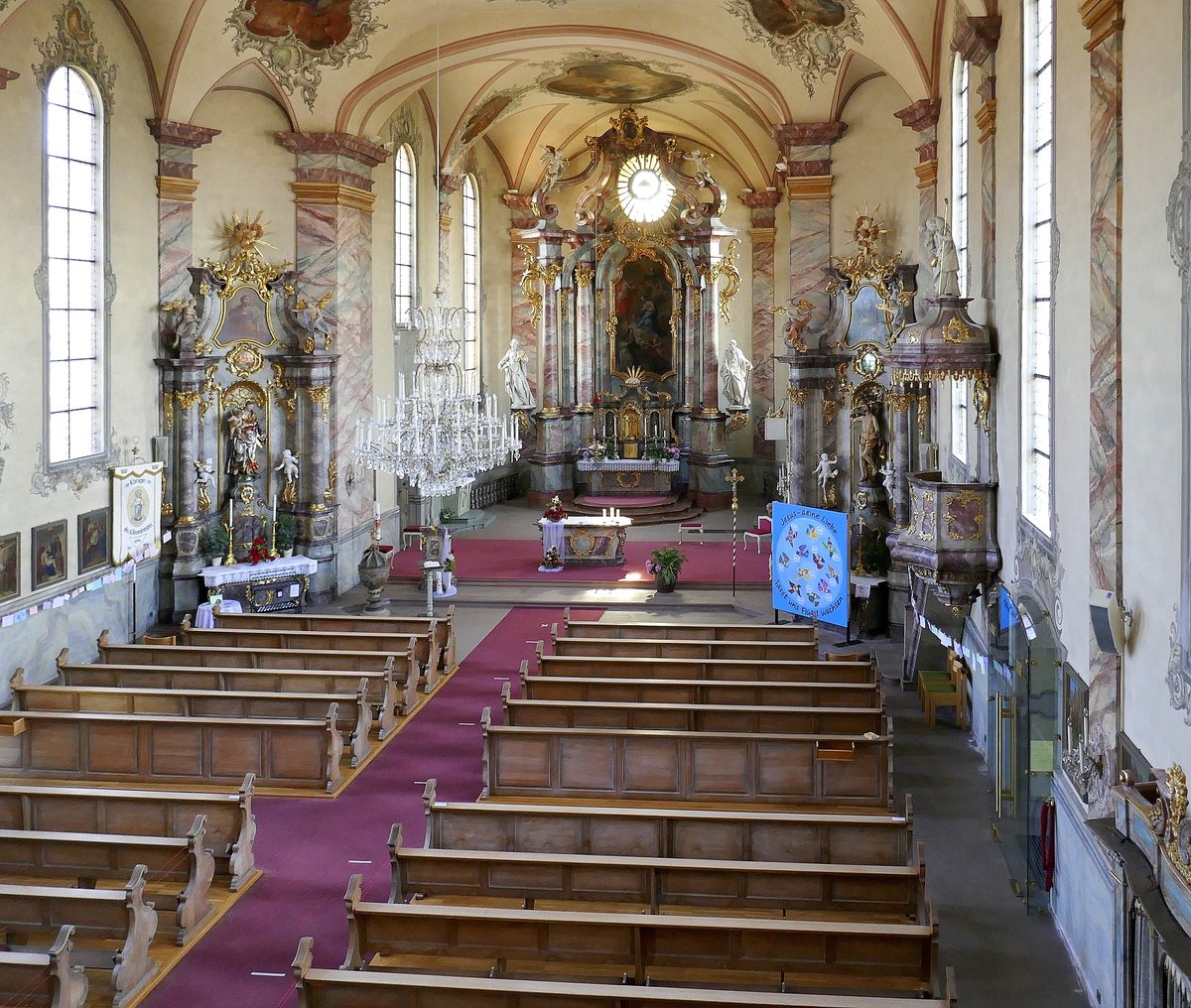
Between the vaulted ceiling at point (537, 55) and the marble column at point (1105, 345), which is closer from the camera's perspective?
the marble column at point (1105, 345)

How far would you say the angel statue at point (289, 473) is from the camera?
21531 mm

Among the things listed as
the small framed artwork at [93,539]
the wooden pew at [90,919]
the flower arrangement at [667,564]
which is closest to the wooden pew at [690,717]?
the wooden pew at [90,919]

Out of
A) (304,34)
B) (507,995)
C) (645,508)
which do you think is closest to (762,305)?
(645,508)

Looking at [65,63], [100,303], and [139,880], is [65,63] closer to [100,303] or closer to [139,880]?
[100,303]

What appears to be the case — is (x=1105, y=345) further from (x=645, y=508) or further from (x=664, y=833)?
(x=645, y=508)

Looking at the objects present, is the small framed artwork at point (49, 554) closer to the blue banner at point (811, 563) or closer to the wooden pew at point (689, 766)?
the wooden pew at point (689, 766)

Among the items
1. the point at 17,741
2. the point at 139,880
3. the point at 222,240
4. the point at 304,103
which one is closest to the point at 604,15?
the point at 304,103

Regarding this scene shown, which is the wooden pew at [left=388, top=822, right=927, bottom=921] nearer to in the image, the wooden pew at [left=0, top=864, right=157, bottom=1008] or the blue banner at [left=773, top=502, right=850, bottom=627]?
the wooden pew at [left=0, top=864, right=157, bottom=1008]

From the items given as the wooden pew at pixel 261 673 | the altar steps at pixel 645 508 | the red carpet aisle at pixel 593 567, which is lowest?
the wooden pew at pixel 261 673

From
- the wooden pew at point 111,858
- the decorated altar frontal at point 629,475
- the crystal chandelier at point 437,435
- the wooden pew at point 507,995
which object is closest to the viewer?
the wooden pew at point 507,995

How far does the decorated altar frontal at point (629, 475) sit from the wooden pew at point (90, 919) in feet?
79.0

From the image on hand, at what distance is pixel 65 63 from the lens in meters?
16.5

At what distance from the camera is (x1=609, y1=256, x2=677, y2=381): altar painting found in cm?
3356

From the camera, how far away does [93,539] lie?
17.3 meters
